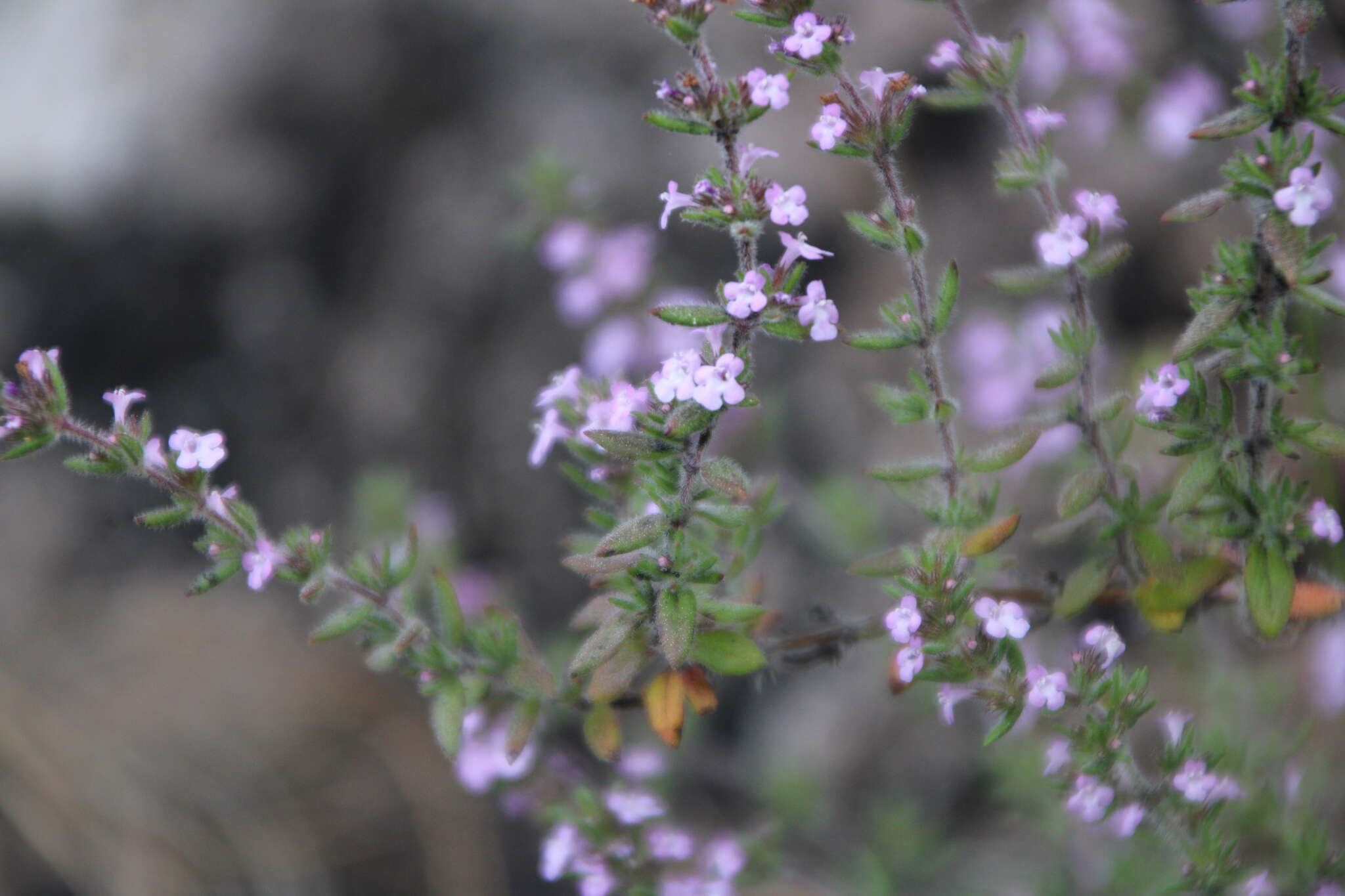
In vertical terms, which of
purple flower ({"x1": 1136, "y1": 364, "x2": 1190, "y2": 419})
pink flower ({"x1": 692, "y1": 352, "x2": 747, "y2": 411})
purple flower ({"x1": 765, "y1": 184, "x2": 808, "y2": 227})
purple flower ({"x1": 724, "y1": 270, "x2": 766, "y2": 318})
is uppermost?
purple flower ({"x1": 765, "y1": 184, "x2": 808, "y2": 227})

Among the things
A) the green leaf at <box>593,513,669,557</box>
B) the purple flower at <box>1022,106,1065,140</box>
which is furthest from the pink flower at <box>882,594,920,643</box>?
the purple flower at <box>1022,106,1065,140</box>

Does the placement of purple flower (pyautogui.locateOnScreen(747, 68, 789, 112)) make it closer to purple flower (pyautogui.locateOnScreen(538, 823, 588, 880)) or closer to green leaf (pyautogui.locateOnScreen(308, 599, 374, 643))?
green leaf (pyautogui.locateOnScreen(308, 599, 374, 643))

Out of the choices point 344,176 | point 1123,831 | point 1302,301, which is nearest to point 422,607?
point 344,176

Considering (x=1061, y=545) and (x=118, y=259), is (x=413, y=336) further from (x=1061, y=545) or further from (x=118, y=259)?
(x=1061, y=545)

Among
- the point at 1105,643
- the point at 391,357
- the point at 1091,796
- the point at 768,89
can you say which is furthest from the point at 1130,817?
the point at 391,357

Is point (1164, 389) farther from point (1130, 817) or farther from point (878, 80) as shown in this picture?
point (1130, 817)
